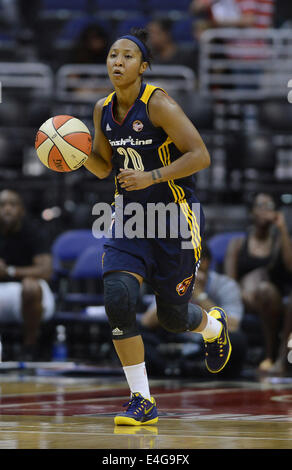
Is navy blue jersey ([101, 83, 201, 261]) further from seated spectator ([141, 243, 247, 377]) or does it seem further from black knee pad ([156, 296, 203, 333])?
seated spectator ([141, 243, 247, 377])

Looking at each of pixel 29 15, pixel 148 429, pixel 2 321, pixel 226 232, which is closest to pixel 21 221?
pixel 2 321

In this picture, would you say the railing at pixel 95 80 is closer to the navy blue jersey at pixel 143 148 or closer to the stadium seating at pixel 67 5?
the stadium seating at pixel 67 5

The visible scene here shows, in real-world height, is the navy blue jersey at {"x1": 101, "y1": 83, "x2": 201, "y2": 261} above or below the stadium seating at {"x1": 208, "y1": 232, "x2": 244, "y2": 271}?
above

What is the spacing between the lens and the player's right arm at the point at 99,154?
5.50m

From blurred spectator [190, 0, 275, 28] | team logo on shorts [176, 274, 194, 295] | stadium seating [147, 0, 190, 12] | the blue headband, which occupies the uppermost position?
stadium seating [147, 0, 190, 12]

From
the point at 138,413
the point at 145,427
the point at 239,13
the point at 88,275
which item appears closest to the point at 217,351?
the point at 138,413

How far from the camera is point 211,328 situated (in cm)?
598

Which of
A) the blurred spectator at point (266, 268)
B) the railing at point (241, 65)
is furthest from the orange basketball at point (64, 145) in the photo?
the railing at point (241, 65)

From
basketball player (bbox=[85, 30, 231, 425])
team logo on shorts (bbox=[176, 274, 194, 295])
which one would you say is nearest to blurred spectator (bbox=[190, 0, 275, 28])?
basketball player (bbox=[85, 30, 231, 425])

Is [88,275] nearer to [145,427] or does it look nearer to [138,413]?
[138,413]

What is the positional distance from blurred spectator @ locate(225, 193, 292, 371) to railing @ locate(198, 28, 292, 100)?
11.0 feet

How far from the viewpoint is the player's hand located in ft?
16.1

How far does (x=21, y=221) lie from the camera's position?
959 cm

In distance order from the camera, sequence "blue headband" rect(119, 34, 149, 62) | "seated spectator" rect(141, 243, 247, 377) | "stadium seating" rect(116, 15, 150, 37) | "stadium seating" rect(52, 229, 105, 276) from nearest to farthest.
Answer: "blue headband" rect(119, 34, 149, 62) < "seated spectator" rect(141, 243, 247, 377) < "stadium seating" rect(52, 229, 105, 276) < "stadium seating" rect(116, 15, 150, 37)
